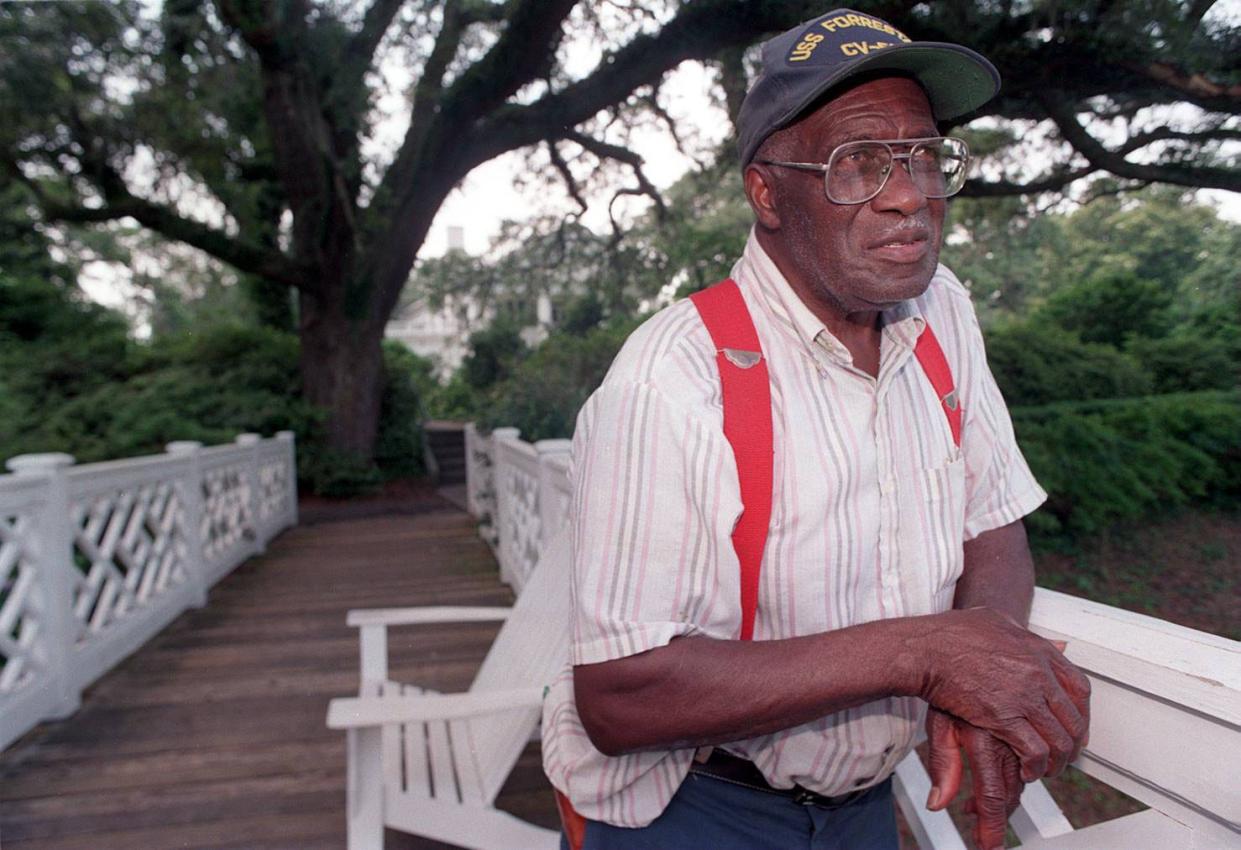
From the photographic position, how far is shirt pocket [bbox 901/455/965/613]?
46.1 inches

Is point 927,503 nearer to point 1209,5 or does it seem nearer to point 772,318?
point 772,318

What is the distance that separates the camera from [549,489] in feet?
15.9

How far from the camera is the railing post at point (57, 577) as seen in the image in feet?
13.8

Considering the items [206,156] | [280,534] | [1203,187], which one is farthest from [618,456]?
[206,156]

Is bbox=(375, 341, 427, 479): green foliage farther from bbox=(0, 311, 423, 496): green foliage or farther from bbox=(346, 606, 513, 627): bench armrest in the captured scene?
bbox=(346, 606, 513, 627): bench armrest

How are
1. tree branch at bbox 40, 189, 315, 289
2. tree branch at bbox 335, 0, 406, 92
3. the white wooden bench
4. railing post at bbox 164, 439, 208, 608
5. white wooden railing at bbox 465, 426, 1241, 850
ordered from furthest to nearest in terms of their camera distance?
tree branch at bbox 40, 189, 315, 289 < railing post at bbox 164, 439, 208, 608 < tree branch at bbox 335, 0, 406, 92 < the white wooden bench < white wooden railing at bbox 465, 426, 1241, 850

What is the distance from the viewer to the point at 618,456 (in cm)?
104

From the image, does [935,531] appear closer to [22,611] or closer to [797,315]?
[797,315]

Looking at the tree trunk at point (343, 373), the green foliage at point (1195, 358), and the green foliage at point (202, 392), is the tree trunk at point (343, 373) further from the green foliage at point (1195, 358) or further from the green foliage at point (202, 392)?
the green foliage at point (1195, 358)

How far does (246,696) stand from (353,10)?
5.00 metres

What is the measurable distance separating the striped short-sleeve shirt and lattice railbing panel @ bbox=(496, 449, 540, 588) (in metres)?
4.29

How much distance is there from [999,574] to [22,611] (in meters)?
4.35

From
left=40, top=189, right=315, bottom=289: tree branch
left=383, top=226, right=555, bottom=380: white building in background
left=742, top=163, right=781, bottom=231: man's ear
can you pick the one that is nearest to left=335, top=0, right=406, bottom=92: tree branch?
left=383, top=226, right=555, bottom=380: white building in background

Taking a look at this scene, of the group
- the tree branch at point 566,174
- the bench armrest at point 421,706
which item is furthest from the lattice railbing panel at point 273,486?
the bench armrest at point 421,706
